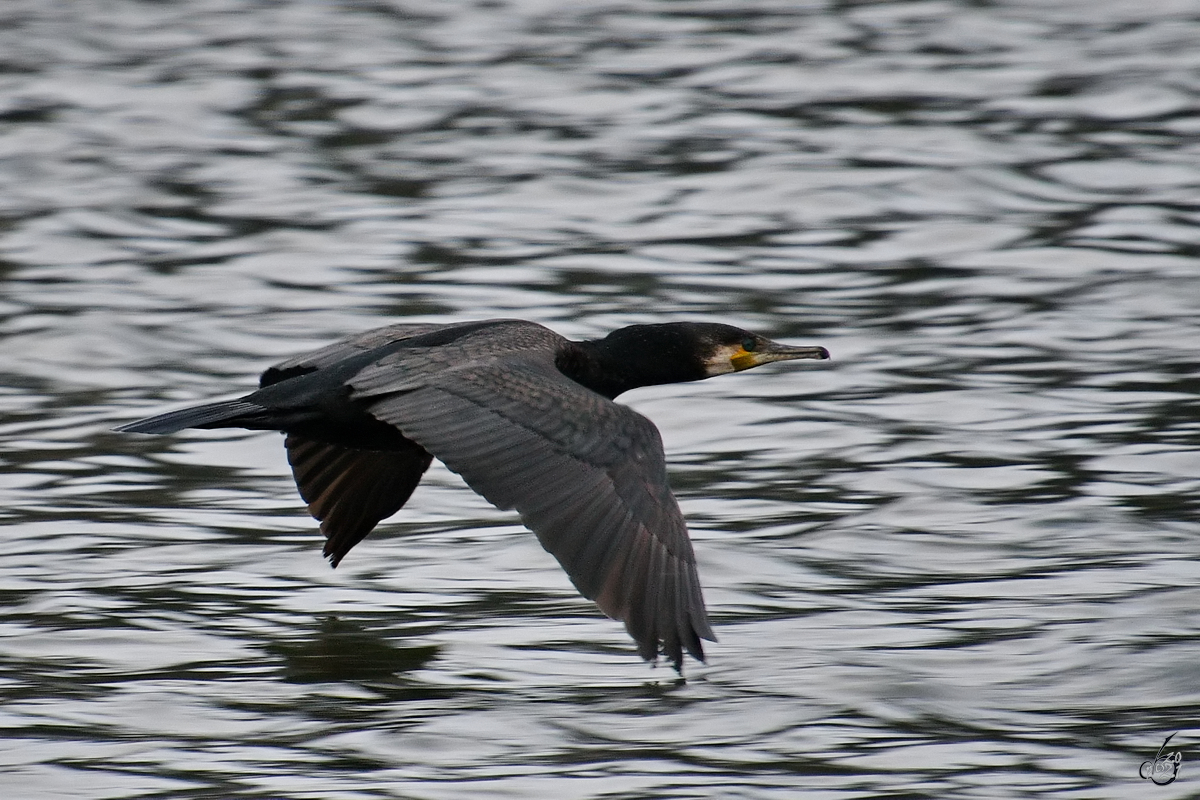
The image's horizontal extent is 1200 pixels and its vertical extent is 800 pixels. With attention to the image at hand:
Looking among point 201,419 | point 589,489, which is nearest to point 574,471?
point 589,489

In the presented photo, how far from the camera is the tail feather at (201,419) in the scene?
6.33 metres

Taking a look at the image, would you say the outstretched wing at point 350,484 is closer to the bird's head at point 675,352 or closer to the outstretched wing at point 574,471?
the bird's head at point 675,352

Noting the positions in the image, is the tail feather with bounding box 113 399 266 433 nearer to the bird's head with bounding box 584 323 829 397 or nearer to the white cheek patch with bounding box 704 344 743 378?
the bird's head with bounding box 584 323 829 397

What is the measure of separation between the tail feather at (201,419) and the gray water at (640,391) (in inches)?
25.4

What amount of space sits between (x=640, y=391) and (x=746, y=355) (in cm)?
202

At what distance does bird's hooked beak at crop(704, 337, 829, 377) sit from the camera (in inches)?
287

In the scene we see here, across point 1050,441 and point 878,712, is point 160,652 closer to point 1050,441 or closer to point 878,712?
point 878,712

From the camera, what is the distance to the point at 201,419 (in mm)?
6344

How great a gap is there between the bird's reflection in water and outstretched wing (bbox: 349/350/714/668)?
0.74m

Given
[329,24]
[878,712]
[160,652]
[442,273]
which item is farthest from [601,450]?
[329,24]

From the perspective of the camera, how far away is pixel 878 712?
5.63 meters

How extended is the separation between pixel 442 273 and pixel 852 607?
16.5 ft

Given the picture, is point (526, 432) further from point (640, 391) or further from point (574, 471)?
point (640, 391)

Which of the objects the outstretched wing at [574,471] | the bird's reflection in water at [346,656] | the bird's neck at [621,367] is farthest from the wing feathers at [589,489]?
the bird's neck at [621,367]
